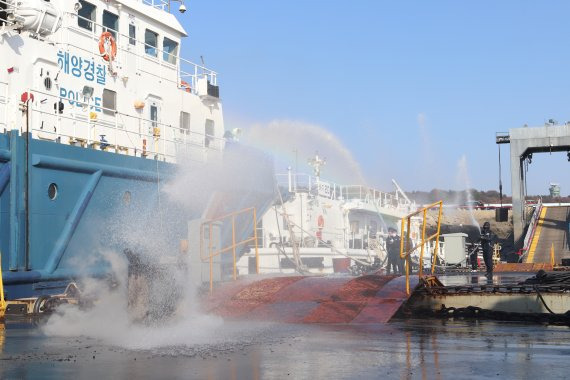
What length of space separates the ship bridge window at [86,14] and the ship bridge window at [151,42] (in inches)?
85.1

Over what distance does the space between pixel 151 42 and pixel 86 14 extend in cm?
271

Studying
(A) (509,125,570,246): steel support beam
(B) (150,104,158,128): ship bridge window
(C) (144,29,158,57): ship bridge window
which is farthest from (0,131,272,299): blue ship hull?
(A) (509,125,570,246): steel support beam

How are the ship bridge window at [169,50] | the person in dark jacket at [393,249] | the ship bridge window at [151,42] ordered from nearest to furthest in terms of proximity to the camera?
the person in dark jacket at [393,249]
the ship bridge window at [151,42]
the ship bridge window at [169,50]

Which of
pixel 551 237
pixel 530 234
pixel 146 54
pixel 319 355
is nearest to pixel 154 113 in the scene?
pixel 146 54

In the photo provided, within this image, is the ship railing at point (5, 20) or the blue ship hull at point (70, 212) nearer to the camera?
the blue ship hull at point (70, 212)

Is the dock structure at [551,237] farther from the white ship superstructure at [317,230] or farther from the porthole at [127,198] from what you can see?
the porthole at [127,198]

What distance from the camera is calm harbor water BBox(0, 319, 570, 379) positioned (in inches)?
A: 242

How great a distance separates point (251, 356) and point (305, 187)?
63.4 ft

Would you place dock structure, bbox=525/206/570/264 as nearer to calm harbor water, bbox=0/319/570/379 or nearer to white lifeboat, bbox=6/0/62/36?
calm harbor water, bbox=0/319/570/379

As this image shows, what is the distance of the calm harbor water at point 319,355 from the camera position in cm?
616

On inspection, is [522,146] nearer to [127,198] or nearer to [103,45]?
[103,45]

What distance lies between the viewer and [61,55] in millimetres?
16609

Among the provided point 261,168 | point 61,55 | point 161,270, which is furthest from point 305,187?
point 161,270

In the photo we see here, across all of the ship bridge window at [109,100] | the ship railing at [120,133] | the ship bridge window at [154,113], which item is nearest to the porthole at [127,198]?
the ship railing at [120,133]
